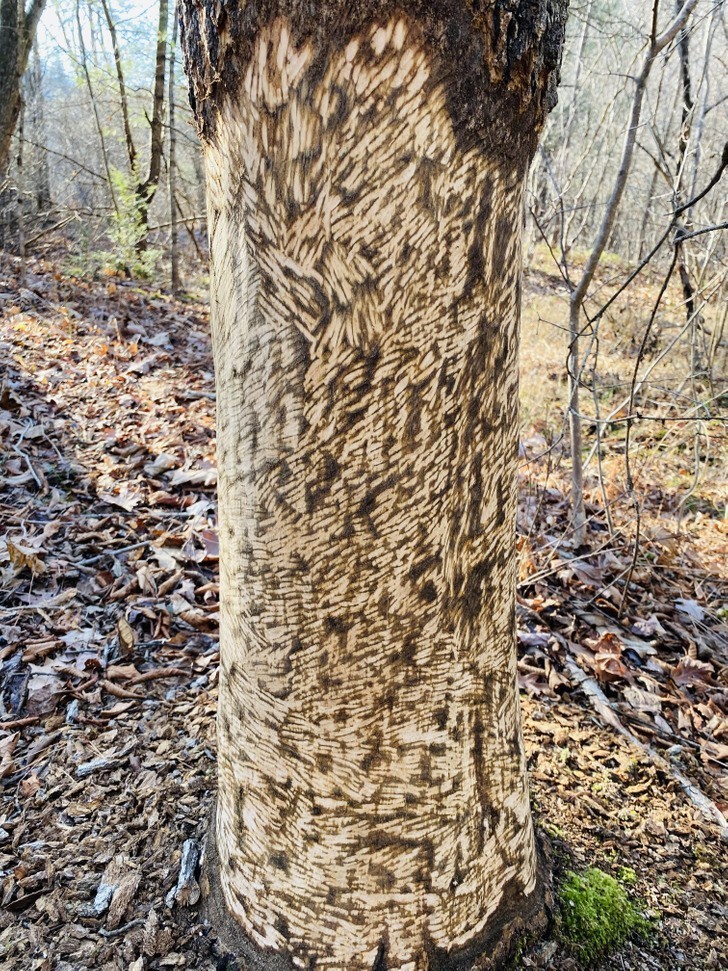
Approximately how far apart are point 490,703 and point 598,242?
86.9 inches

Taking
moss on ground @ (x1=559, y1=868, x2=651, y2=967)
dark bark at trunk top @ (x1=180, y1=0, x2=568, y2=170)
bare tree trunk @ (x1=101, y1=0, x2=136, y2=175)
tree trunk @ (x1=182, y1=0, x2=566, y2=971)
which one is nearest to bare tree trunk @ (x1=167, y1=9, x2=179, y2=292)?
bare tree trunk @ (x1=101, y1=0, x2=136, y2=175)

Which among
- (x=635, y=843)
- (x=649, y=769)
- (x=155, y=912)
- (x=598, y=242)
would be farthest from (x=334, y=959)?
(x=598, y=242)

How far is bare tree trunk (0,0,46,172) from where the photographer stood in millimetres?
5645

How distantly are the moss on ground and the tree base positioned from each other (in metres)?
0.05

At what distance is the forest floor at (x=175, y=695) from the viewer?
1.63 m

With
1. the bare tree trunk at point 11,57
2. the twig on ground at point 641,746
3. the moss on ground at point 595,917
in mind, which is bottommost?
the twig on ground at point 641,746

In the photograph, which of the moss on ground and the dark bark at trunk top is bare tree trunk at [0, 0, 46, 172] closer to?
the dark bark at trunk top

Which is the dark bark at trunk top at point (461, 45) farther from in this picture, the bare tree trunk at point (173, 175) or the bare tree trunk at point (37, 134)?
the bare tree trunk at point (37, 134)

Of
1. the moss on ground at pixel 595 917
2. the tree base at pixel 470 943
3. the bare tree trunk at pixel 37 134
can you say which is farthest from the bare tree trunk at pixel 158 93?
the moss on ground at pixel 595 917

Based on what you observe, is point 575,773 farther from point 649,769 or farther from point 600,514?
point 600,514

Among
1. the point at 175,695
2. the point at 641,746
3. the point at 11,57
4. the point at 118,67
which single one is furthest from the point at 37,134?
the point at 641,746

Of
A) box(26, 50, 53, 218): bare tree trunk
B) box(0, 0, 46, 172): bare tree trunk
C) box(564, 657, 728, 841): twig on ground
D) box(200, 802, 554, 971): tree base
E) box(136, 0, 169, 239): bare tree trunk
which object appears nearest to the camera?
box(200, 802, 554, 971): tree base

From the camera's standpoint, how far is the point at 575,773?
6.97ft

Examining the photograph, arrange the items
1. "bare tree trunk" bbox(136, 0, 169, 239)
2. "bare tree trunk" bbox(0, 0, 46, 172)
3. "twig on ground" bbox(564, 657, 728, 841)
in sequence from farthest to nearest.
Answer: "bare tree trunk" bbox(136, 0, 169, 239) < "bare tree trunk" bbox(0, 0, 46, 172) < "twig on ground" bbox(564, 657, 728, 841)
